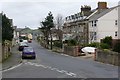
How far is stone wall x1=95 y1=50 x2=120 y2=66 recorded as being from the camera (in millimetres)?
34594

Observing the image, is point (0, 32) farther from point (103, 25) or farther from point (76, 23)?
point (76, 23)

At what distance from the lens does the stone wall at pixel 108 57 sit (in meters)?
34.6

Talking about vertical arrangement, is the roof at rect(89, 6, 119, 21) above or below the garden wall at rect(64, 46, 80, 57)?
above

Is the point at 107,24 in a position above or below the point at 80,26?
below

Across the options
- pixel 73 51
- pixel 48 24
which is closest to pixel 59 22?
pixel 48 24

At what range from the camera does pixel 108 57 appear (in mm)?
37344

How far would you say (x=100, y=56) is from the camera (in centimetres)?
4059

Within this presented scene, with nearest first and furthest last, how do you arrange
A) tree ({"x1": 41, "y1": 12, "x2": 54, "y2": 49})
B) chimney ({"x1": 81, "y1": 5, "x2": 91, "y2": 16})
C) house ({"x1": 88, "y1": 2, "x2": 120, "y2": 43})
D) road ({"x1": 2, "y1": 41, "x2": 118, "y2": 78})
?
road ({"x1": 2, "y1": 41, "x2": 118, "y2": 78}) → house ({"x1": 88, "y1": 2, "x2": 120, "y2": 43}) → chimney ({"x1": 81, "y1": 5, "x2": 91, "y2": 16}) → tree ({"x1": 41, "y1": 12, "x2": 54, "y2": 49})

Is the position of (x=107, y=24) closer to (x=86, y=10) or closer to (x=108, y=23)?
(x=108, y=23)

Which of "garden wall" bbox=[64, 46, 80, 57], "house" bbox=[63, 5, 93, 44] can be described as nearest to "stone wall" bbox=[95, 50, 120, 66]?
"garden wall" bbox=[64, 46, 80, 57]

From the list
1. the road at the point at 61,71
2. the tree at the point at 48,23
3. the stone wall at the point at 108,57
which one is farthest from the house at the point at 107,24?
the road at the point at 61,71

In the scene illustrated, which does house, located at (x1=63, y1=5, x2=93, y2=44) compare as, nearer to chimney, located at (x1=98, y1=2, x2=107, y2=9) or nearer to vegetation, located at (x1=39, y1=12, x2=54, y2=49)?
chimney, located at (x1=98, y1=2, x2=107, y2=9)

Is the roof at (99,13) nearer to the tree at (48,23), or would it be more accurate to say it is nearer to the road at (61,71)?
the tree at (48,23)

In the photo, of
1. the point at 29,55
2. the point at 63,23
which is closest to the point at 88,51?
the point at 29,55
